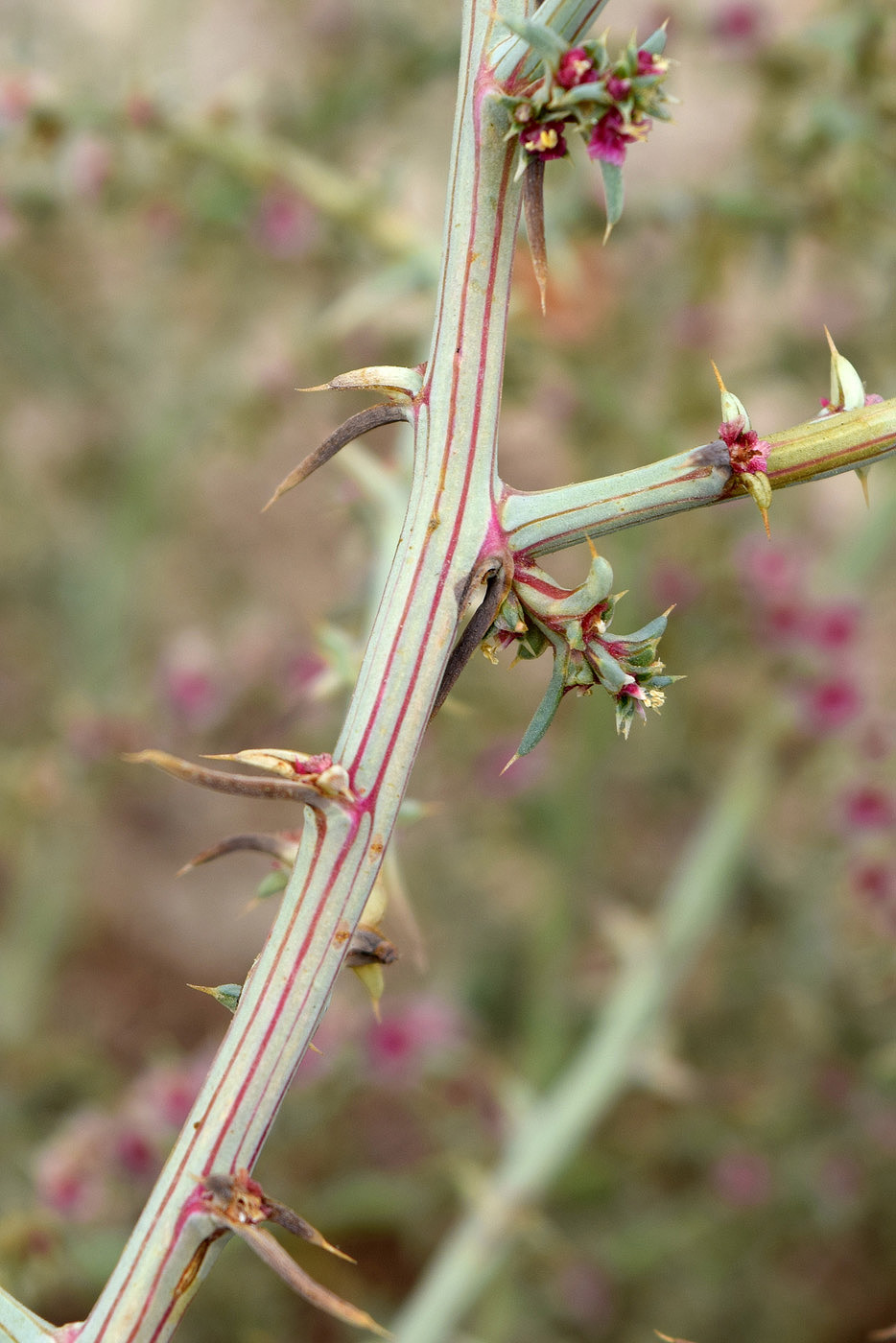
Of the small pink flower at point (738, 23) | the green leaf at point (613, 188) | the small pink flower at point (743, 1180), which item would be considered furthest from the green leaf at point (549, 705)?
the small pink flower at point (743, 1180)

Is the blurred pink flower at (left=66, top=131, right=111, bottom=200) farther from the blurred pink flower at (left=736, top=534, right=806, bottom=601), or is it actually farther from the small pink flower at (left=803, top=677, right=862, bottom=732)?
the small pink flower at (left=803, top=677, right=862, bottom=732)

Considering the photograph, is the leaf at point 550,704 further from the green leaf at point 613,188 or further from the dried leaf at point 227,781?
the green leaf at point 613,188

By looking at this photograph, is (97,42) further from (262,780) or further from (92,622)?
(262,780)

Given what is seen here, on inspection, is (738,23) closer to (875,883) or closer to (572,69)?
(875,883)

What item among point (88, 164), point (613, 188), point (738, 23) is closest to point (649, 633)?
point (613, 188)

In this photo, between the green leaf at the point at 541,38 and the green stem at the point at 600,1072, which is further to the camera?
the green stem at the point at 600,1072

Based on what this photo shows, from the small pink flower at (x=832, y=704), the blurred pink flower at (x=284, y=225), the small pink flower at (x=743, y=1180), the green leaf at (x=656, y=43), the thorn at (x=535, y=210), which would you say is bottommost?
the small pink flower at (x=743, y=1180)
